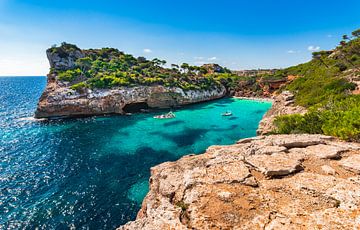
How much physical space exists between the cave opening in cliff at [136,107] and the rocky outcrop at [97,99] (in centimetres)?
94

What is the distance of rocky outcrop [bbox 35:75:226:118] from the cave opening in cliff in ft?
3.08

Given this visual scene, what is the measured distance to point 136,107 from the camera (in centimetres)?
5300

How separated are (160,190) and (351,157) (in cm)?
782

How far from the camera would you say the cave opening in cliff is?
5092cm

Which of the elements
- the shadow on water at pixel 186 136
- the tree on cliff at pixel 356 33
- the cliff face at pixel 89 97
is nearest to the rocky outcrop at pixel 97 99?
the cliff face at pixel 89 97

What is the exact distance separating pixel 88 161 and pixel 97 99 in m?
28.6

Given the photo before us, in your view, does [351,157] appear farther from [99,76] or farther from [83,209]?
[99,76]

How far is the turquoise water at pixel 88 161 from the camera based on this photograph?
1395cm

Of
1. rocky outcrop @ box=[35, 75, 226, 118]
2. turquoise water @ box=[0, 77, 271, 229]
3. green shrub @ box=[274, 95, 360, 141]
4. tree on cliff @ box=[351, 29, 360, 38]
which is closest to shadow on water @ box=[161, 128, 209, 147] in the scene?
turquoise water @ box=[0, 77, 271, 229]

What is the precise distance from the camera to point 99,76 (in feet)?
174

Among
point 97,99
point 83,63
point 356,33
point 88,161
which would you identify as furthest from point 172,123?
point 83,63

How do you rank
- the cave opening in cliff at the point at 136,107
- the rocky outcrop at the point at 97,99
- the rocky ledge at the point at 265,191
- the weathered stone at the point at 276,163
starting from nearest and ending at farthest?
the rocky ledge at the point at 265,191 → the weathered stone at the point at 276,163 → the rocky outcrop at the point at 97,99 → the cave opening in cliff at the point at 136,107

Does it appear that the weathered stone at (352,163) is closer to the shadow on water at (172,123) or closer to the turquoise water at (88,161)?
the turquoise water at (88,161)

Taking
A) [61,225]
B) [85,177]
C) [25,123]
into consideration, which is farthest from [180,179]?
[25,123]
